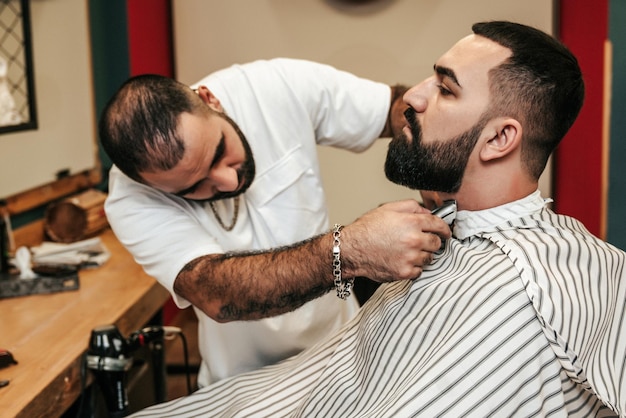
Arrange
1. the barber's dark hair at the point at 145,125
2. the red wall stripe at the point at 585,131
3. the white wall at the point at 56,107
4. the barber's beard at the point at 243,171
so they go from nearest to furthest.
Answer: the barber's dark hair at the point at 145,125 < the barber's beard at the point at 243,171 < the white wall at the point at 56,107 < the red wall stripe at the point at 585,131

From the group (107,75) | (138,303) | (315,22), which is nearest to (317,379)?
(138,303)

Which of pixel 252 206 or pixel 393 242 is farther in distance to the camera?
pixel 252 206

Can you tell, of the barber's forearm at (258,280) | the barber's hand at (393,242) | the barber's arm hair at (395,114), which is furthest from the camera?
the barber's arm hair at (395,114)

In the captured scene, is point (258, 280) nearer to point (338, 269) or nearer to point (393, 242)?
point (338, 269)

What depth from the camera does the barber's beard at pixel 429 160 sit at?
139 centimetres

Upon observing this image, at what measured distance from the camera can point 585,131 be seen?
316 centimetres

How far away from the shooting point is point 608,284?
1310mm

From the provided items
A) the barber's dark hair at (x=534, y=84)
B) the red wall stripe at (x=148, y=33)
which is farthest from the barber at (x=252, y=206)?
the red wall stripe at (x=148, y=33)

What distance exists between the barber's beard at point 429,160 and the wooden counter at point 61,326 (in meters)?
0.97

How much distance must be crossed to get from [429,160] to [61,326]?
123cm

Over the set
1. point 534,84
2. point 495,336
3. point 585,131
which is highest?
point 534,84

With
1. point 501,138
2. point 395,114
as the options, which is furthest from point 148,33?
point 501,138

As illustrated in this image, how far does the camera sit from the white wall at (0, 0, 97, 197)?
273 cm

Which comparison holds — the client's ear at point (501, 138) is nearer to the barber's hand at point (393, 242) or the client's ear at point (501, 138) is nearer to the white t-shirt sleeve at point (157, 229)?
the barber's hand at point (393, 242)
